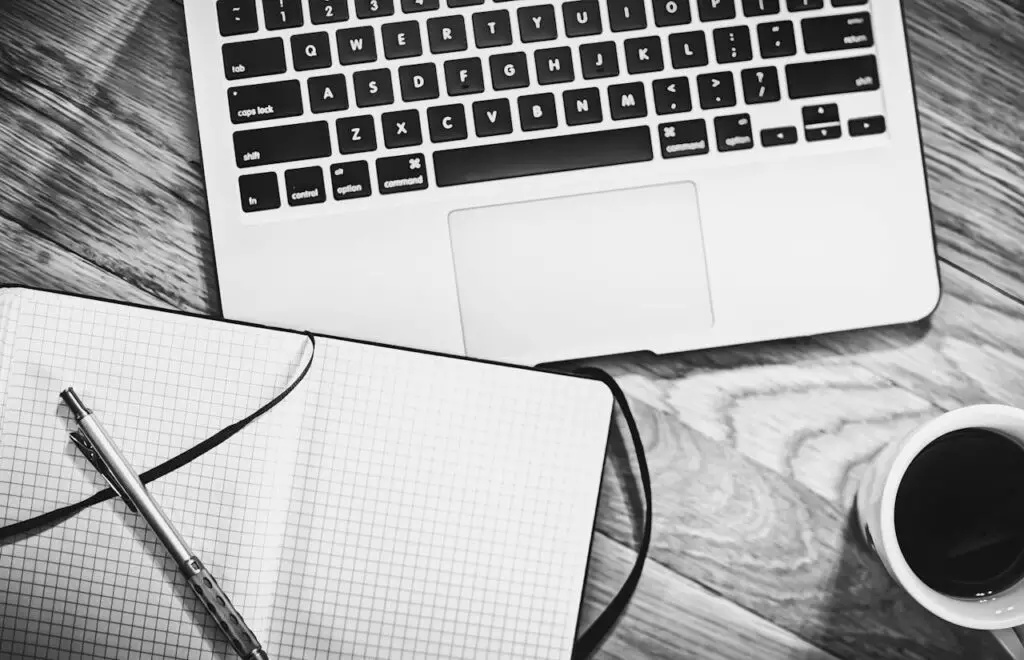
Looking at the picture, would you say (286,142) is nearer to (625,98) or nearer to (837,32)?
(625,98)

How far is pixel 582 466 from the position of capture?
469 millimetres

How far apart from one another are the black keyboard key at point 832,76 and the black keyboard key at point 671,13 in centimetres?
7

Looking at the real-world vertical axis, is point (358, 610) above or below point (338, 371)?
below

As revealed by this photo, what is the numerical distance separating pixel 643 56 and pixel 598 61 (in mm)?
28

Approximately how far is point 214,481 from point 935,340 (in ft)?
1.52

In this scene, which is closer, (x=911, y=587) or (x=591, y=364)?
(x=911, y=587)

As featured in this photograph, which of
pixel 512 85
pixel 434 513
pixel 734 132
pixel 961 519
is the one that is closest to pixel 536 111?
pixel 512 85

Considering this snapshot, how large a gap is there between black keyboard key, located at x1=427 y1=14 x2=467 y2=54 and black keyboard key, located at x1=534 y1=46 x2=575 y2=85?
0.05 meters

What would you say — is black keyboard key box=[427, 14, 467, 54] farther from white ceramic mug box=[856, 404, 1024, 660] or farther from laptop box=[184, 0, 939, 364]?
white ceramic mug box=[856, 404, 1024, 660]

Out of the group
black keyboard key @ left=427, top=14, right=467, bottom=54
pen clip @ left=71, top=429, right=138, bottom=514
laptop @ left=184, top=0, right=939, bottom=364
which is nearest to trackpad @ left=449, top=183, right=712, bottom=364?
laptop @ left=184, top=0, right=939, bottom=364

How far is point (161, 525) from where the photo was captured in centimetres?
42

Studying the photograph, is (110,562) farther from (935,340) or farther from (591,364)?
(935,340)

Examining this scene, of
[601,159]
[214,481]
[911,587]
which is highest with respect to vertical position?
[601,159]

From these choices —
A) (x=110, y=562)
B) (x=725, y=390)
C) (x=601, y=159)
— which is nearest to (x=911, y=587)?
(x=725, y=390)
